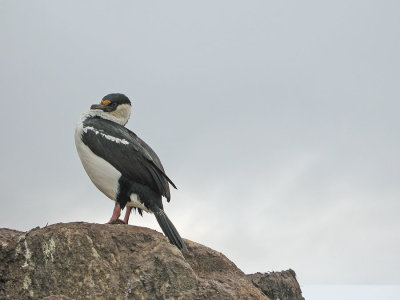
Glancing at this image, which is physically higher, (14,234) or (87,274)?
(14,234)

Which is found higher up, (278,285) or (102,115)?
(102,115)

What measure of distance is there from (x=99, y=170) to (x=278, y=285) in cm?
330

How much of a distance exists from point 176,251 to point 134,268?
1.84ft

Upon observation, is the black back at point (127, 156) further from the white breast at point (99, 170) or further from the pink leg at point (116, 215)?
the pink leg at point (116, 215)

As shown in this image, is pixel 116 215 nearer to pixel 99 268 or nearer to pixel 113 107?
pixel 99 268

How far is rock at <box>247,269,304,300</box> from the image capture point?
913 centimetres

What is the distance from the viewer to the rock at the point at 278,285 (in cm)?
913

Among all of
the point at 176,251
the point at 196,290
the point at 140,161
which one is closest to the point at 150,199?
the point at 140,161

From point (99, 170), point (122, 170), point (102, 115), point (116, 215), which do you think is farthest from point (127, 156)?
point (102, 115)

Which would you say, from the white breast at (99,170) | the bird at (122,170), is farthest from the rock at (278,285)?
the white breast at (99,170)

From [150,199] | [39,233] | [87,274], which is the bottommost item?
[87,274]

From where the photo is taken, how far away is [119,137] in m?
8.62

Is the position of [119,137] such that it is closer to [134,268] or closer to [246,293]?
[134,268]

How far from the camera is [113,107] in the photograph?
30.4ft
